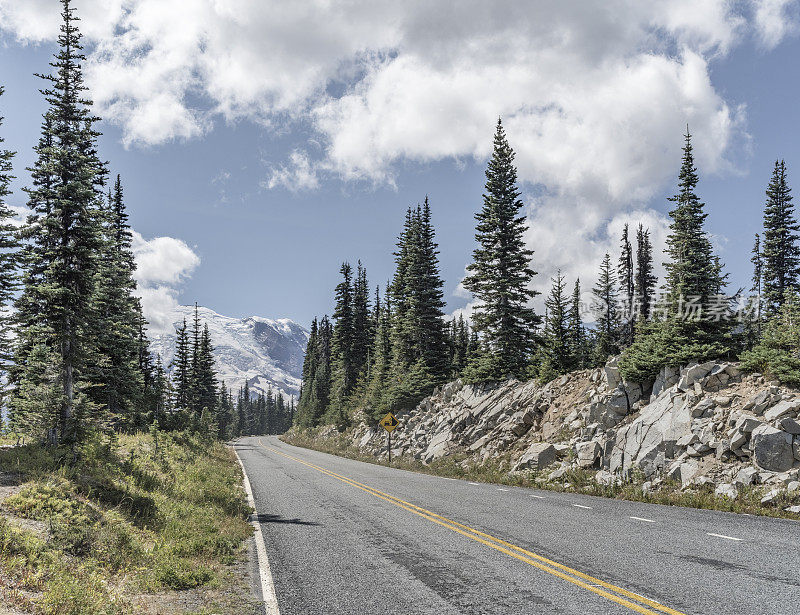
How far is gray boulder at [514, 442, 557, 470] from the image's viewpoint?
20.2m

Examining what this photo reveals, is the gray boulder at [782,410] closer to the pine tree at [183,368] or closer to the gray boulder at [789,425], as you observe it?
the gray boulder at [789,425]

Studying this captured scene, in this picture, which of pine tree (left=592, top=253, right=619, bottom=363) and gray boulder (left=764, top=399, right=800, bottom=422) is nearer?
gray boulder (left=764, top=399, right=800, bottom=422)

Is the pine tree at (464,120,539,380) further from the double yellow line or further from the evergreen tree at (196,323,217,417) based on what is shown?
the evergreen tree at (196,323,217,417)

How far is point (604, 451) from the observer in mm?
18000

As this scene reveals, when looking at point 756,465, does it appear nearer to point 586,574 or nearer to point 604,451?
point 604,451

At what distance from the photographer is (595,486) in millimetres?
16109

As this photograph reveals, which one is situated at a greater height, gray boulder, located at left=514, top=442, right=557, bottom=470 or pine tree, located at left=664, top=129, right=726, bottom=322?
pine tree, located at left=664, top=129, right=726, bottom=322

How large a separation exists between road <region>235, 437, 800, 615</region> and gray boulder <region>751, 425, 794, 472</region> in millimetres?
3057

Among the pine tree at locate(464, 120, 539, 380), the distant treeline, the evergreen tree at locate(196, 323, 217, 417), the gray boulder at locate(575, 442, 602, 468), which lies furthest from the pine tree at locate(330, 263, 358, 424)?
the gray boulder at locate(575, 442, 602, 468)

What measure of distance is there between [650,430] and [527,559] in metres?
12.0

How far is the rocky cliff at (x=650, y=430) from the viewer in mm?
13305

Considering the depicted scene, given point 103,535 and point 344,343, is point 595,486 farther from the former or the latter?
point 344,343

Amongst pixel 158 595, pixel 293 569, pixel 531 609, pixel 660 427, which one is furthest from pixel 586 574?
pixel 660 427

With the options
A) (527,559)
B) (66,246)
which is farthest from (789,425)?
(66,246)
